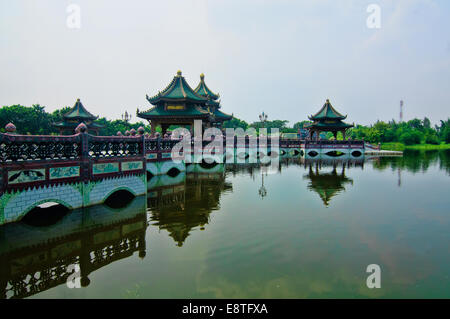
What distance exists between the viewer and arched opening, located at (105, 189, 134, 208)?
10.4 meters

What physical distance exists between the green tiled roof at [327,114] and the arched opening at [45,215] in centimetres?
3760

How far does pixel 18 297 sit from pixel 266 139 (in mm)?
34375

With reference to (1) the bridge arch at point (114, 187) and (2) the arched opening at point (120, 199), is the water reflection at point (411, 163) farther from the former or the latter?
(2) the arched opening at point (120, 199)

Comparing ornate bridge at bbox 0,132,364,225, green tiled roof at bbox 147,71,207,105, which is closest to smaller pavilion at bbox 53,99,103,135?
green tiled roof at bbox 147,71,207,105

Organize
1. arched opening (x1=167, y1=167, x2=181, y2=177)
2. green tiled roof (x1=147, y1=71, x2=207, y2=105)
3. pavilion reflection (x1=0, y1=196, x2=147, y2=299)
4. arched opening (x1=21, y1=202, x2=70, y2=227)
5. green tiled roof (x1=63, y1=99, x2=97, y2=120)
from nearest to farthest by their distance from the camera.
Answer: pavilion reflection (x1=0, y1=196, x2=147, y2=299) < arched opening (x1=21, y1=202, x2=70, y2=227) < arched opening (x1=167, y1=167, x2=181, y2=177) < green tiled roof (x1=147, y1=71, x2=207, y2=105) < green tiled roof (x1=63, y1=99, x2=97, y2=120)

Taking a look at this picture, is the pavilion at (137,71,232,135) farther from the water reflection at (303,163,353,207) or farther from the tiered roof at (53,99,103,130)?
the tiered roof at (53,99,103,130)

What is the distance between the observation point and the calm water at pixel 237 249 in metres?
4.87

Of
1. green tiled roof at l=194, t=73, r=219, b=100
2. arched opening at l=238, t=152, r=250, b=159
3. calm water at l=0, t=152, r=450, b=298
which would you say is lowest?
calm water at l=0, t=152, r=450, b=298

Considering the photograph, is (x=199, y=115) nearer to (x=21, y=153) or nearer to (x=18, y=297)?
(x=21, y=153)

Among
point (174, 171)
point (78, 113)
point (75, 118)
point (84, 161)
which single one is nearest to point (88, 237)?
point (84, 161)

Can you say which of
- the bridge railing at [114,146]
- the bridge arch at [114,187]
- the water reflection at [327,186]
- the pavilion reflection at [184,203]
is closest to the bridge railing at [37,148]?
the bridge railing at [114,146]

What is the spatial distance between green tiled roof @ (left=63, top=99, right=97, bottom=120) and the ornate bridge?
35469 mm

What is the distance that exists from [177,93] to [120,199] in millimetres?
18279

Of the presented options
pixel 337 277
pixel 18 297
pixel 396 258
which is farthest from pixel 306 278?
pixel 18 297
